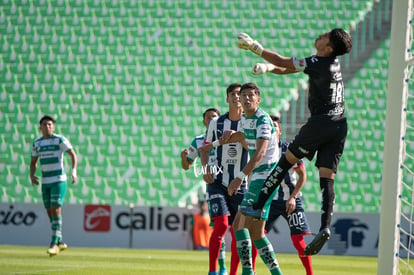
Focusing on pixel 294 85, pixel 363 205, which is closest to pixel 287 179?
pixel 363 205

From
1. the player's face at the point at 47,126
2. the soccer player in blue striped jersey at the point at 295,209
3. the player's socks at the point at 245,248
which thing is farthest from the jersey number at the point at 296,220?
the player's face at the point at 47,126

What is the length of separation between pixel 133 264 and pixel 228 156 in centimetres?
445

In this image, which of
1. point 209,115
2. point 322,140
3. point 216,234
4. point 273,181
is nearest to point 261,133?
point 273,181

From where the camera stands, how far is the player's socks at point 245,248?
7465 millimetres

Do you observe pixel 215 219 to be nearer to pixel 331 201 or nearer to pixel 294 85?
pixel 331 201

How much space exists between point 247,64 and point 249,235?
1519 cm

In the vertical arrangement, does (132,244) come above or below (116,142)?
below

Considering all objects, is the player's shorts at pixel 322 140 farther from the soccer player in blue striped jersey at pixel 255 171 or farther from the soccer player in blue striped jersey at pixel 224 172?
the soccer player in blue striped jersey at pixel 224 172

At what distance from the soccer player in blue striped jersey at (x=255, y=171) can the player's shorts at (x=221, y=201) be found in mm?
1154

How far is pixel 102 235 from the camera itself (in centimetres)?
1889

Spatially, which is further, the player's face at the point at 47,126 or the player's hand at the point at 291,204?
the player's face at the point at 47,126

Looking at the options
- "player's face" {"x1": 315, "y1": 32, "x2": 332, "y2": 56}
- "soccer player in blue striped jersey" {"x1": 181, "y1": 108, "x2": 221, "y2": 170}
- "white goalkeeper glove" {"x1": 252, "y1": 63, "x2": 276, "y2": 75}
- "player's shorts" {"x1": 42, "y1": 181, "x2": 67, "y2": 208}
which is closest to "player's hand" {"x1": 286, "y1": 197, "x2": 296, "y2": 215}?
→ "soccer player in blue striped jersey" {"x1": 181, "y1": 108, "x2": 221, "y2": 170}

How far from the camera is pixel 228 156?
9.00 metres

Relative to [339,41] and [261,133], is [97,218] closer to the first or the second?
[261,133]
